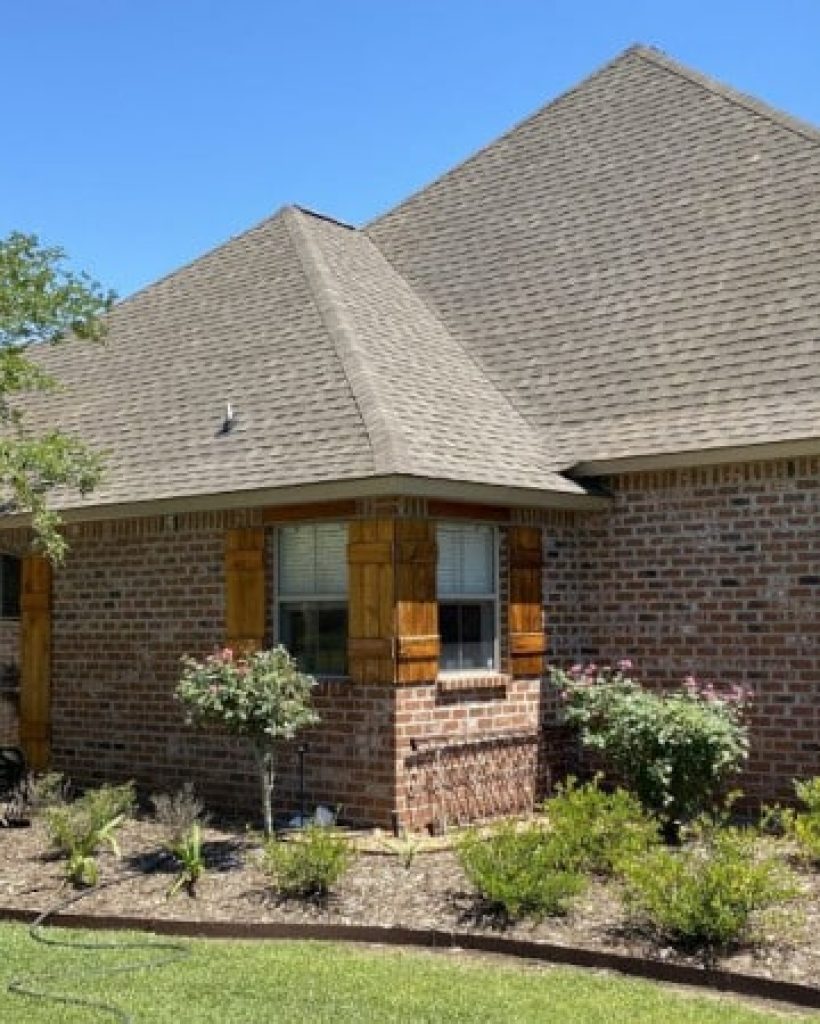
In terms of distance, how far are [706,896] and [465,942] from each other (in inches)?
55.9

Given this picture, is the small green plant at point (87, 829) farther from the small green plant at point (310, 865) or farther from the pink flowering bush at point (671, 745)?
the pink flowering bush at point (671, 745)

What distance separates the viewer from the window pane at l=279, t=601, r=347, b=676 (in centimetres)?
1144

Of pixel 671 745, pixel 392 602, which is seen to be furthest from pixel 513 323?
pixel 671 745

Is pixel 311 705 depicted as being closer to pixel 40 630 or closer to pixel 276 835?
pixel 276 835

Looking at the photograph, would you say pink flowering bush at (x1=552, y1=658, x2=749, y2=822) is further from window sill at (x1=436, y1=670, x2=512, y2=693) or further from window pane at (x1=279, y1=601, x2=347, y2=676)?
window pane at (x1=279, y1=601, x2=347, y2=676)

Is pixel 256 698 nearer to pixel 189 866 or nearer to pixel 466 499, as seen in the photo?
pixel 189 866

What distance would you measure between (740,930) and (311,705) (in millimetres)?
4894

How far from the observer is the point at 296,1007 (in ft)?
21.0

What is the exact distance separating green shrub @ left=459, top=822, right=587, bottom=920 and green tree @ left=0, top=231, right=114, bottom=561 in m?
5.24

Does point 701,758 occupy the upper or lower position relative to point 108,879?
upper

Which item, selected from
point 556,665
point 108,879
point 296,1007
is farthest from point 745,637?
point 296,1007

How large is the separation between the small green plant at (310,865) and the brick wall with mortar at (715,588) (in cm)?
447

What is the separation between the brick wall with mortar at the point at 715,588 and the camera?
1127cm

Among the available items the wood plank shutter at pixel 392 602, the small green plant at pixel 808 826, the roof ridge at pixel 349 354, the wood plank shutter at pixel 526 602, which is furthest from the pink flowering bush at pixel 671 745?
the roof ridge at pixel 349 354
